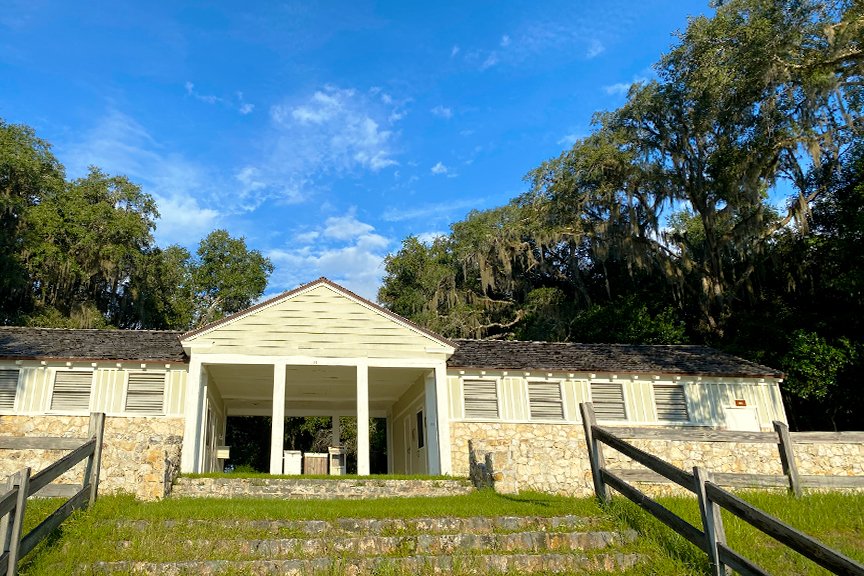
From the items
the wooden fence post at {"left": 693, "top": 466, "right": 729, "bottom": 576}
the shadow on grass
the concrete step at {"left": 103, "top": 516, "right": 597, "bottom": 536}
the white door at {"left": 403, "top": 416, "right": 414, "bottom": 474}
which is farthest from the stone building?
the wooden fence post at {"left": 693, "top": 466, "right": 729, "bottom": 576}

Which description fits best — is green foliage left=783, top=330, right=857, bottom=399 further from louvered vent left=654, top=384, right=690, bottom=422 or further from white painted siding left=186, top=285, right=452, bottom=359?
white painted siding left=186, top=285, right=452, bottom=359

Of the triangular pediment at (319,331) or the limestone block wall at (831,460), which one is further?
the triangular pediment at (319,331)

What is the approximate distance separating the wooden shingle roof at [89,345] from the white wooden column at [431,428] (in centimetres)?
592

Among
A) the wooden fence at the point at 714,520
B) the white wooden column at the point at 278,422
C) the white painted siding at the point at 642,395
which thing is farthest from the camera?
the white painted siding at the point at 642,395

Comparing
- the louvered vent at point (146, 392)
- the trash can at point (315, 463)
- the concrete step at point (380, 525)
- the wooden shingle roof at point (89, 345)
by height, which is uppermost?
the wooden shingle roof at point (89, 345)

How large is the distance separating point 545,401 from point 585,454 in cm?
162

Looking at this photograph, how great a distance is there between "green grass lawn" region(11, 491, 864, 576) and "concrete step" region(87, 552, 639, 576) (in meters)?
0.24

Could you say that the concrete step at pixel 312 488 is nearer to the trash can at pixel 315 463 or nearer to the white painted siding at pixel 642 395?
the white painted siding at pixel 642 395

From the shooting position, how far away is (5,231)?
27.3 meters

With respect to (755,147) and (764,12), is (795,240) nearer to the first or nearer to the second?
(755,147)

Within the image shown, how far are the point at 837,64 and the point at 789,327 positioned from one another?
8.26 metres

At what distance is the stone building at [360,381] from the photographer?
1559 cm

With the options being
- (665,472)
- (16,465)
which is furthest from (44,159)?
(665,472)

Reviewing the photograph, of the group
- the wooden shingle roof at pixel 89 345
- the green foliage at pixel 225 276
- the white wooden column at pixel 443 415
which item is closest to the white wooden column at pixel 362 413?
the white wooden column at pixel 443 415
